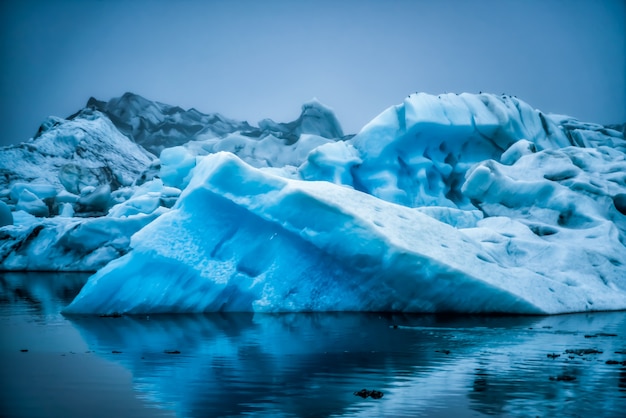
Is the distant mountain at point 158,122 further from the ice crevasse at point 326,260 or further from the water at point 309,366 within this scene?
the water at point 309,366

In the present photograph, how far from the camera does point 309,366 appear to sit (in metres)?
7.70

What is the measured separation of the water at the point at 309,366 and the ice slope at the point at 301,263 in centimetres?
69

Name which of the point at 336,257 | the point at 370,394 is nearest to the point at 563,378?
the point at 370,394

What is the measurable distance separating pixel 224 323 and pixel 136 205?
1852cm

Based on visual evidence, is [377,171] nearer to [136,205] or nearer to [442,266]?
[136,205]

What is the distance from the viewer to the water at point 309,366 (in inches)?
223

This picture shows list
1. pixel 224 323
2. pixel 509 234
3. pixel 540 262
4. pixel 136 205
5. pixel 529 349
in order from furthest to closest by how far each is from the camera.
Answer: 1. pixel 136 205
2. pixel 509 234
3. pixel 540 262
4. pixel 224 323
5. pixel 529 349

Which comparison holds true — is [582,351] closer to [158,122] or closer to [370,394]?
[370,394]

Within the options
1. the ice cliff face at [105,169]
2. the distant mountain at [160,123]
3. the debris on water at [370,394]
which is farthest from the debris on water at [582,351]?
the distant mountain at [160,123]

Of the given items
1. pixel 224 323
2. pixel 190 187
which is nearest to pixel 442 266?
pixel 224 323

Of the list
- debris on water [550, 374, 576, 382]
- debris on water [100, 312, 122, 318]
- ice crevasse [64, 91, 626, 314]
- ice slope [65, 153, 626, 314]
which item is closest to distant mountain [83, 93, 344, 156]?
ice crevasse [64, 91, 626, 314]

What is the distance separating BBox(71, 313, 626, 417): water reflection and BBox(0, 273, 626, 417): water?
0.05 ft

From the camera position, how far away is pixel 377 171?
25750 millimetres

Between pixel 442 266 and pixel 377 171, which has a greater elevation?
pixel 377 171
